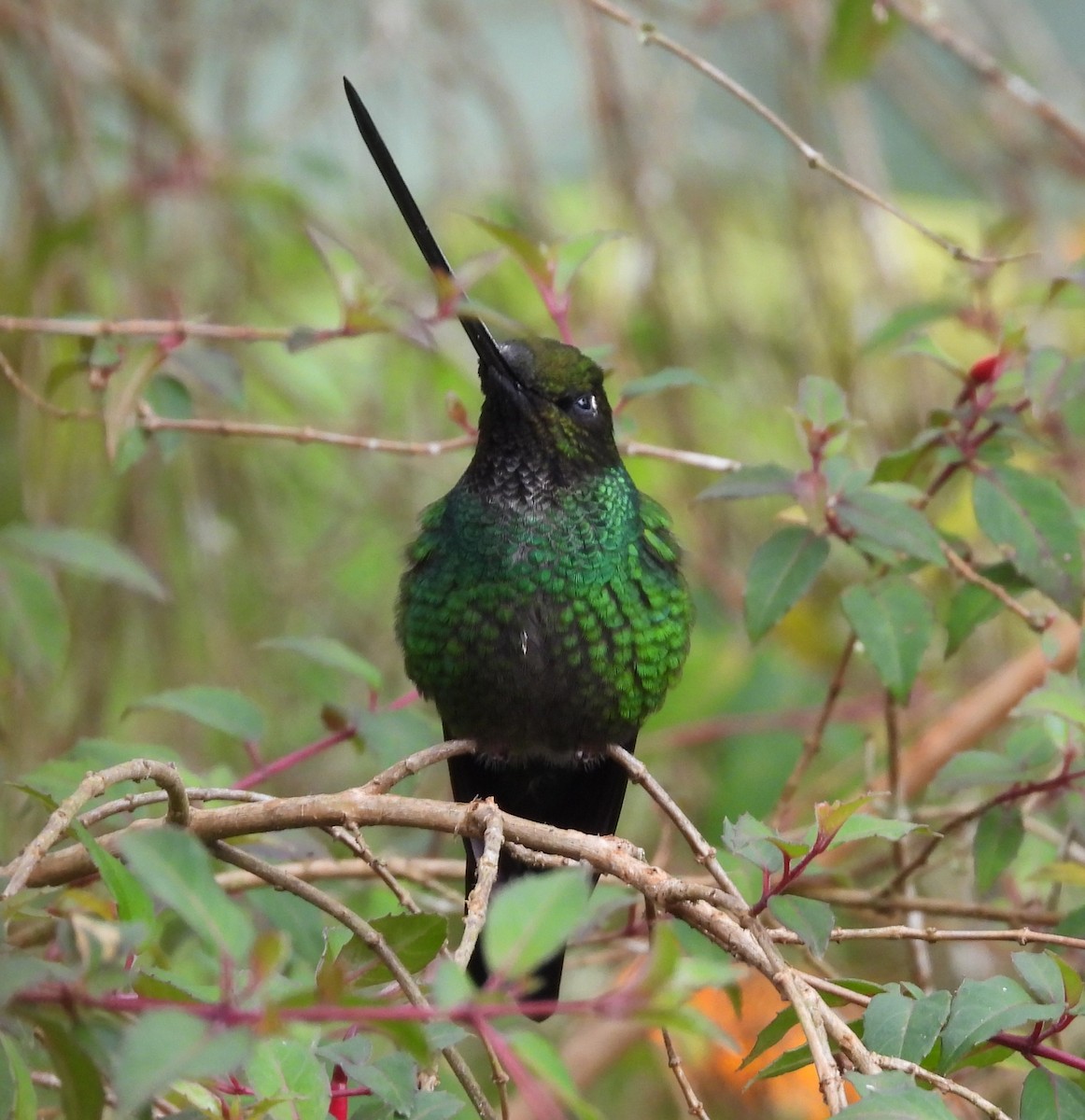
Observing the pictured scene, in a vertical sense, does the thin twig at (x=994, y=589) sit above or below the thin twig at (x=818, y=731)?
above

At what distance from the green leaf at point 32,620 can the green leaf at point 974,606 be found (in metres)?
1.15

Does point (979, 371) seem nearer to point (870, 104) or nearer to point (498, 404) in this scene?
point (498, 404)

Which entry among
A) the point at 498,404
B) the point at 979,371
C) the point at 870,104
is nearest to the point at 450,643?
the point at 498,404

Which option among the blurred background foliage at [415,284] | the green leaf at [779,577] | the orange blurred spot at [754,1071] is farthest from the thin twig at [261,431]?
the orange blurred spot at [754,1071]

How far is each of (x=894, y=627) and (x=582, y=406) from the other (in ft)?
2.03

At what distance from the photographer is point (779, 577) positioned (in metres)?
1.81

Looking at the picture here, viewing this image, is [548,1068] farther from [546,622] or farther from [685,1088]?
[546,622]

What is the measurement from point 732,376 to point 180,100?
1464mm

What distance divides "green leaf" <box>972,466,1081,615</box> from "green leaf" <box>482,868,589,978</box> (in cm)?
114

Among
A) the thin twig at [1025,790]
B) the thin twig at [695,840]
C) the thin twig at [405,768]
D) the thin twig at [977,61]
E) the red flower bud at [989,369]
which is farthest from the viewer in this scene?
the thin twig at [977,61]

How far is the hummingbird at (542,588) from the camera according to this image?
205 centimetres

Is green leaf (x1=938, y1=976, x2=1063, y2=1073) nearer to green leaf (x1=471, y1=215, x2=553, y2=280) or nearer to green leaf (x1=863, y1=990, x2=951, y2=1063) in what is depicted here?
green leaf (x1=863, y1=990, x2=951, y2=1063)

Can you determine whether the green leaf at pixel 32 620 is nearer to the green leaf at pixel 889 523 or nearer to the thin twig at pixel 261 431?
the thin twig at pixel 261 431

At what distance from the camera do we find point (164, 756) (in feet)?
6.10
